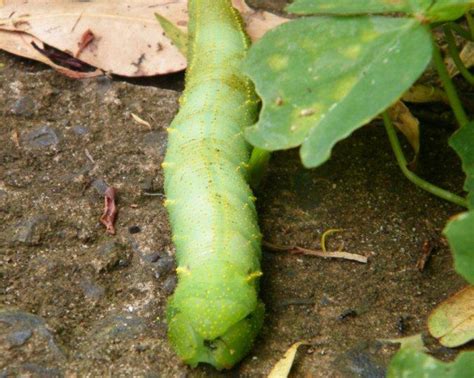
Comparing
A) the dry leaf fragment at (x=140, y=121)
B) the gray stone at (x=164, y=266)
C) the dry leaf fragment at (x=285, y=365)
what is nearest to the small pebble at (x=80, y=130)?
the dry leaf fragment at (x=140, y=121)

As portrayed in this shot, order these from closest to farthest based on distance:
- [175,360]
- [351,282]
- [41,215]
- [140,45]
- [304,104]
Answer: [304,104] → [175,360] → [351,282] → [41,215] → [140,45]

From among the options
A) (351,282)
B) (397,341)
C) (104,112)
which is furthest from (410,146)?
(104,112)

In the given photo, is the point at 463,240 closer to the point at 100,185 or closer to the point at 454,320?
the point at 454,320

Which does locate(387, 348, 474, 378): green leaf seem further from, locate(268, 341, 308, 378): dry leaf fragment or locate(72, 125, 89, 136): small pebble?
locate(72, 125, 89, 136): small pebble

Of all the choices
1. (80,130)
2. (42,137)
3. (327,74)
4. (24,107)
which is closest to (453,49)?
(327,74)

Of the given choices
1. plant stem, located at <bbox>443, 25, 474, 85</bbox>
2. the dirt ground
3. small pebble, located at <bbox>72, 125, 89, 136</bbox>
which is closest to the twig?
the dirt ground

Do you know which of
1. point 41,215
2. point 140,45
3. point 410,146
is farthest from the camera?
point 140,45

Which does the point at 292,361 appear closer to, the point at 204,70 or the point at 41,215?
the point at 41,215
